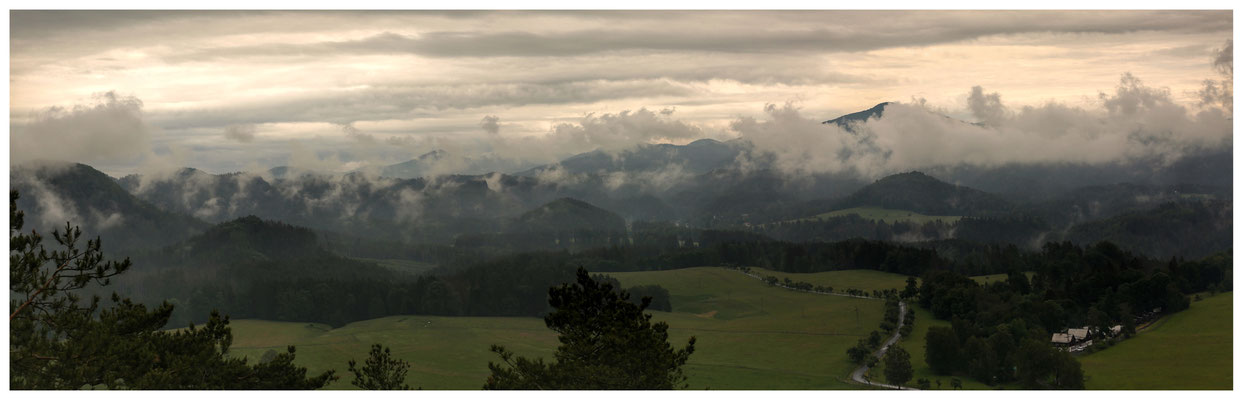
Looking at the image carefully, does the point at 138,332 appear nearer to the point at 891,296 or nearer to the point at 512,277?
the point at 891,296

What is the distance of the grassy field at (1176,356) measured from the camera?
287 ft

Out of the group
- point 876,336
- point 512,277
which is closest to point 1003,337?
point 876,336

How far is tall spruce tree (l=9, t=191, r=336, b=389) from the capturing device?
41375 mm

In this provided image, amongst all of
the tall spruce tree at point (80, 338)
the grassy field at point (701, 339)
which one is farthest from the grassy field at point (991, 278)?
the tall spruce tree at point (80, 338)

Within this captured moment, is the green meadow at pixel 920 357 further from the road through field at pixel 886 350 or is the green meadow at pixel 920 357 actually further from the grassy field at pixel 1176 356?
the grassy field at pixel 1176 356

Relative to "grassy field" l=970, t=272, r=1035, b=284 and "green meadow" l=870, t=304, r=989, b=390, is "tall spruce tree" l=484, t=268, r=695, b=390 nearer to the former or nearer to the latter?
"green meadow" l=870, t=304, r=989, b=390

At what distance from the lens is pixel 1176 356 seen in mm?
101125

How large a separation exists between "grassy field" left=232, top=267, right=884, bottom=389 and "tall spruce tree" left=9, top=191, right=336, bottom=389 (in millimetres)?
56934

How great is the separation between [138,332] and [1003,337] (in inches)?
3640

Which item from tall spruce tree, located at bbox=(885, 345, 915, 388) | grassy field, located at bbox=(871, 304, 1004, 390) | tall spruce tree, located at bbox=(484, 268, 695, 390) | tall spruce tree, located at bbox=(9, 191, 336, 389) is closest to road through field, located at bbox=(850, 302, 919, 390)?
tall spruce tree, located at bbox=(885, 345, 915, 388)

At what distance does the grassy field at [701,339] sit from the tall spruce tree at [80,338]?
5693cm

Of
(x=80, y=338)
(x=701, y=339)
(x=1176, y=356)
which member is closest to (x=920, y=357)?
(x=1176, y=356)

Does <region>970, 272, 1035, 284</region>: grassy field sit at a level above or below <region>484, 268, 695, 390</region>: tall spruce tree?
below

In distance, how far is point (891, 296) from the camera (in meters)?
164
